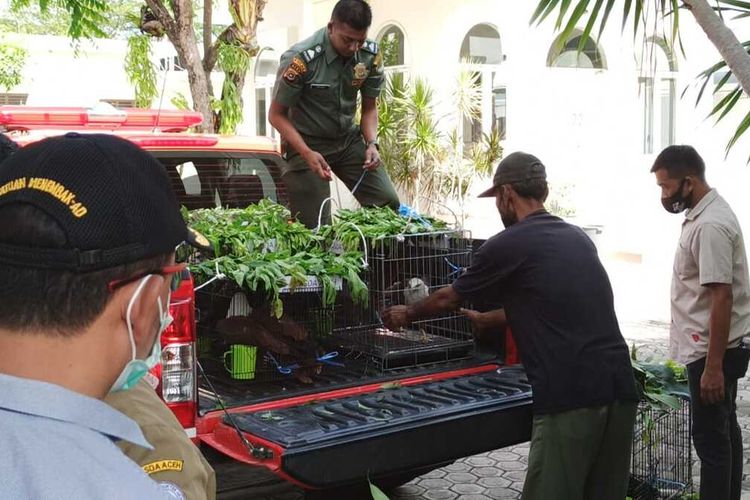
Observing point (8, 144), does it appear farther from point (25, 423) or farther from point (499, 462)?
point (499, 462)

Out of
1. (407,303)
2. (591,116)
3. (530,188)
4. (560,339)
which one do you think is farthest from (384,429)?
(591,116)

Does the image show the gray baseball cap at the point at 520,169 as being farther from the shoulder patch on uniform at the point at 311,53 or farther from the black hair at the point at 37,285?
the black hair at the point at 37,285

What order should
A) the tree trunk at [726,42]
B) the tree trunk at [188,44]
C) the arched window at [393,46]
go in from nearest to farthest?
1. the tree trunk at [726,42]
2. the tree trunk at [188,44]
3. the arched window at [393,46]

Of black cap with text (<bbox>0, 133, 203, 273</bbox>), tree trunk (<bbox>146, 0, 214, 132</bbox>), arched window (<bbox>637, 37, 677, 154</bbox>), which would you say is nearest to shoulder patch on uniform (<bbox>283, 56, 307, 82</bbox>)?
black cap with text (<bbox>0, 133, 203, 273</bbox>)

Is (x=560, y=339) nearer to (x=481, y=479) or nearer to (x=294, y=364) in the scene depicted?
(x=294, y=364)

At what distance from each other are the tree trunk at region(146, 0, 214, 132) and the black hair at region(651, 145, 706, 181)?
808cm

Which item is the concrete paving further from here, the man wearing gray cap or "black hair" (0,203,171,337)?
"black hair" (0,203,171,337)

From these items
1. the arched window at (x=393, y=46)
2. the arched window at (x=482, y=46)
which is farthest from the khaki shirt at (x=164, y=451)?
the arched window at (x=393, y=46)

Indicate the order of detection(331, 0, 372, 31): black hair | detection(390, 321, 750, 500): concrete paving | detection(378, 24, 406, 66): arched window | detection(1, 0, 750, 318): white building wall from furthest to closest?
detection(378, 24, 406, 66): arched window, detection(1, 0, 750, 318): white building wall, detection(390, 321, 750, 500): concrete paving, detection(331, 0, 372, 31): black hair

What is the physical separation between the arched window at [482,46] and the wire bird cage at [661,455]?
439 inches

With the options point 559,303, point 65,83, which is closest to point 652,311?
point 559,303

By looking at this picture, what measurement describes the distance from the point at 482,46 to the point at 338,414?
12.8 m

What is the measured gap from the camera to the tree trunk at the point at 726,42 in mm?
3818

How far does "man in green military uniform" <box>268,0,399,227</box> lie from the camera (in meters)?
5.12
